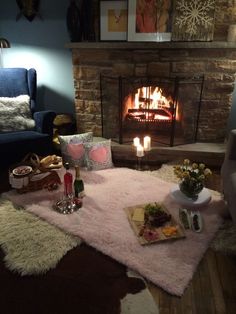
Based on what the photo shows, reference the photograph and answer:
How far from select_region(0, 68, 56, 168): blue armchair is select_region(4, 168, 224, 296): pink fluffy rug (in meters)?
0.42

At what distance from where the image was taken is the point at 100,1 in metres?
2.92

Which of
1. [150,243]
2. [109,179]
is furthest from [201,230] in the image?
[109,179]

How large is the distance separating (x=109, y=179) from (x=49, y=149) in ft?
2.39

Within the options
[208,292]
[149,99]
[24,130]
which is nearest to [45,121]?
[24,130]

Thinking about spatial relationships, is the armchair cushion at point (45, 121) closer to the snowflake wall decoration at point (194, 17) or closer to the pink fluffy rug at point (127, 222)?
the pink fluffy rug at point (127, 222)

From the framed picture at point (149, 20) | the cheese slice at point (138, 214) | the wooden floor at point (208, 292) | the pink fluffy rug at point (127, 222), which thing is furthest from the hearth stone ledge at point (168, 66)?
the wooden floor at point (208, 292)

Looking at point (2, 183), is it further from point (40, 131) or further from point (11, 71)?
point (11, 71)

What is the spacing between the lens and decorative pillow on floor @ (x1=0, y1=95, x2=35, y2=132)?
2945mm

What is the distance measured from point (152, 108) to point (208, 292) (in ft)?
6.85

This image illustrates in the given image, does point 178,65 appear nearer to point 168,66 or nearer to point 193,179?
point 168,66

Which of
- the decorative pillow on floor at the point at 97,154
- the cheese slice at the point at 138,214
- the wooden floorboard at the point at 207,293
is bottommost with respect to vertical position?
the wooden floorboard at the point at 207,293

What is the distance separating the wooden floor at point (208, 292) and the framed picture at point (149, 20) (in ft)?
7.06

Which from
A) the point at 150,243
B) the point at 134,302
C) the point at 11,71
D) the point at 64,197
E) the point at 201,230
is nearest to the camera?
the point at 134,302

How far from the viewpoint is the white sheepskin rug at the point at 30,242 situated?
70.9 inches
